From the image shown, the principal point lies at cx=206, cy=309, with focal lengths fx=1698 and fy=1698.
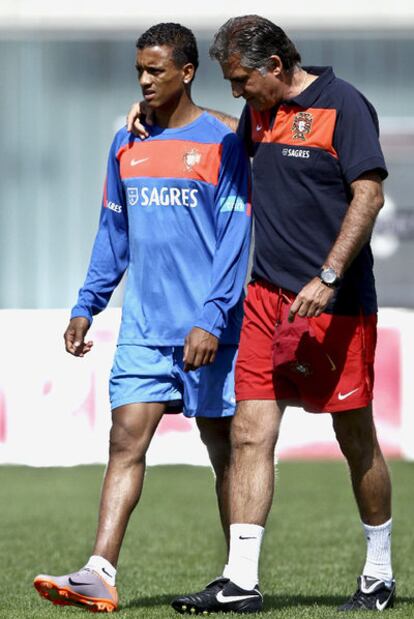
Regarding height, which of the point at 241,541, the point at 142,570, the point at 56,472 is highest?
the point at 241,541

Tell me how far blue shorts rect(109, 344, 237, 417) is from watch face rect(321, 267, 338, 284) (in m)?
0.79

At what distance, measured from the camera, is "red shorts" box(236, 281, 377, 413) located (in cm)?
672

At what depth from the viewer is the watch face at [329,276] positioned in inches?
255

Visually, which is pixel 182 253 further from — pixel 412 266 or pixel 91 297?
pixel 412 266

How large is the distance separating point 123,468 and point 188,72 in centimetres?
166

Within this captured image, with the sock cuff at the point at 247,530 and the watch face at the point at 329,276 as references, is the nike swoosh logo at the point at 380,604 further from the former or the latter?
the watch face at the point at 329,276

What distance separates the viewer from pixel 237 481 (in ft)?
22.0

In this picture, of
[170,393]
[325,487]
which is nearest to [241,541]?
[170,393]

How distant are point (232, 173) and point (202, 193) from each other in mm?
151

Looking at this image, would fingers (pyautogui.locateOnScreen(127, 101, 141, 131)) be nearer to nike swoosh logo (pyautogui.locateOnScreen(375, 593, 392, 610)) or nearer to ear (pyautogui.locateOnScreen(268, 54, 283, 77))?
ear (pyautogui.locateOnScreen(268, 54, 283, 77))

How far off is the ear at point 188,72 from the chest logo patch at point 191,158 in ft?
1.02

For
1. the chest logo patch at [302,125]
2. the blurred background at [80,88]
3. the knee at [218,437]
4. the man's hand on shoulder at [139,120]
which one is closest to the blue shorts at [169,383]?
the knee at [218,437]

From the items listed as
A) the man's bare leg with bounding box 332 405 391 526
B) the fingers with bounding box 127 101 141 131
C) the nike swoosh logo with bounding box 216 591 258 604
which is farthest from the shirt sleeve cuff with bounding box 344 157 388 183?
the nike swoosh logo with bounding box 216 591 258 604

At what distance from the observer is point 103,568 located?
21.9 ft
